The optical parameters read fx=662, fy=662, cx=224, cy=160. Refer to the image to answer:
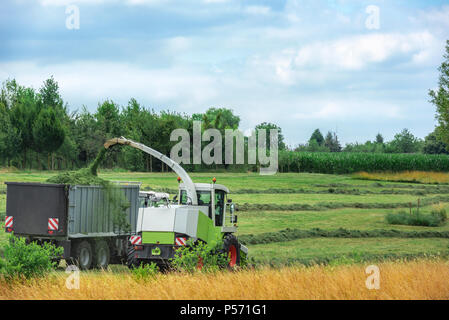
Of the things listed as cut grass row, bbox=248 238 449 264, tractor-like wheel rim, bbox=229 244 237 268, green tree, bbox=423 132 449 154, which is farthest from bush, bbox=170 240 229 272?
green tree, bbox=423 132 449 154

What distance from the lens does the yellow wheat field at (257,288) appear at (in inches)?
442

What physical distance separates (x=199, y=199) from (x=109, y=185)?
4125 millimetres

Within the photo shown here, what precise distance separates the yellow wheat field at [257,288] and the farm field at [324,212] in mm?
5758

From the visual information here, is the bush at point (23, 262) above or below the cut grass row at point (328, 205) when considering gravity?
above

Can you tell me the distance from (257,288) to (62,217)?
11041mm

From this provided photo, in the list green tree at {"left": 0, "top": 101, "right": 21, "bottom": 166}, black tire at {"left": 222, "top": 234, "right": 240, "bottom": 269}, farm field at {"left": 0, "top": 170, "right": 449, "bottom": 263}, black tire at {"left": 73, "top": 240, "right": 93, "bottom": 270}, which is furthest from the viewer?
green tree at {"left": 0, "top": 101, "right": 21, "bottom": 166}

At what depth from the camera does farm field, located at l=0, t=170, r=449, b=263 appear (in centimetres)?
A: 2638

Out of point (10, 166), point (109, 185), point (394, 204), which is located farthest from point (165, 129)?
point (109, 185)

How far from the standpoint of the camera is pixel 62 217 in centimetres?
2112

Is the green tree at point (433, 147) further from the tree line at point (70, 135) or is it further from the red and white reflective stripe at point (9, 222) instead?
the red and white reflective stripe at point (9, 222)

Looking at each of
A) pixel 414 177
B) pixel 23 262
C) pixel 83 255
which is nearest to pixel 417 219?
pixel 83 255

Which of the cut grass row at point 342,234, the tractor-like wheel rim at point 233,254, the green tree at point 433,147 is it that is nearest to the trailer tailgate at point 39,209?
the tractor-like wheel rim at point 233,254

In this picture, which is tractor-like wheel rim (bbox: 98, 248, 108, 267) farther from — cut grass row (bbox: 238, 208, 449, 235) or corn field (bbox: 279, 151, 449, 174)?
corn field (bbox: 279, 151, 449, 174)

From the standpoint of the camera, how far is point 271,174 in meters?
85.4
